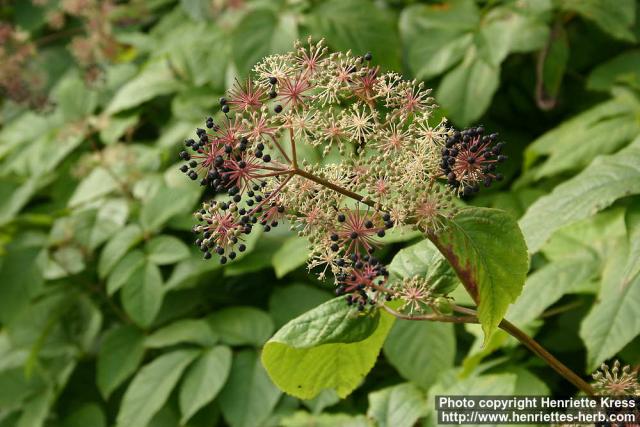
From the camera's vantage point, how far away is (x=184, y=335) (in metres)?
3.07

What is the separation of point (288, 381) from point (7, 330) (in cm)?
236

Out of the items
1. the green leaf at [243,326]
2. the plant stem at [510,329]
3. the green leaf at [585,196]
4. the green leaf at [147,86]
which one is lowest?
the green leaf at [243,326]

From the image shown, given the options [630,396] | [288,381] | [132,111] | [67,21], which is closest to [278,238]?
[132,111]

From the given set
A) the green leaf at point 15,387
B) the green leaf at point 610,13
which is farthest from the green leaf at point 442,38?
the green leaf at point 15,387

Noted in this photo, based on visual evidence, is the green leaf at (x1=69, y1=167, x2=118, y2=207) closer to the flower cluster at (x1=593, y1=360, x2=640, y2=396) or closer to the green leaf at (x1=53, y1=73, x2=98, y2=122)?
the green leaf at (x1=53, y1=73, x2=98, y2=122)

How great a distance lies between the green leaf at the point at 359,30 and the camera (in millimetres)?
3410

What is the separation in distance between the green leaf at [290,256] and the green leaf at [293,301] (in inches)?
7.9

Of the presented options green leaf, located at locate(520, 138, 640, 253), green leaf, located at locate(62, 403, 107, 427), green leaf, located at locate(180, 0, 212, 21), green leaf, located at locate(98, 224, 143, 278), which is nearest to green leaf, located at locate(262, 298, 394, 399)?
green leaf, located at locate(520, 138, 640, 253)

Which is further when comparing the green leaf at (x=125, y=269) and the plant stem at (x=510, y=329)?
the green leaf at (x=125, y=269)

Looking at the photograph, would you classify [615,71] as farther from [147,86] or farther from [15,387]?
[15,387]

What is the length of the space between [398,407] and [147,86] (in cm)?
240

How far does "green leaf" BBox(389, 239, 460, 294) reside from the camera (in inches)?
62.7

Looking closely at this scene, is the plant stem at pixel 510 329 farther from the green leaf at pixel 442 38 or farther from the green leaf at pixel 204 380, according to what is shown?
the green leaf at pixel 442 38

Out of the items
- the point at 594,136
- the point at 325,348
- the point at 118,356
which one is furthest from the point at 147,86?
the point at 325,348
